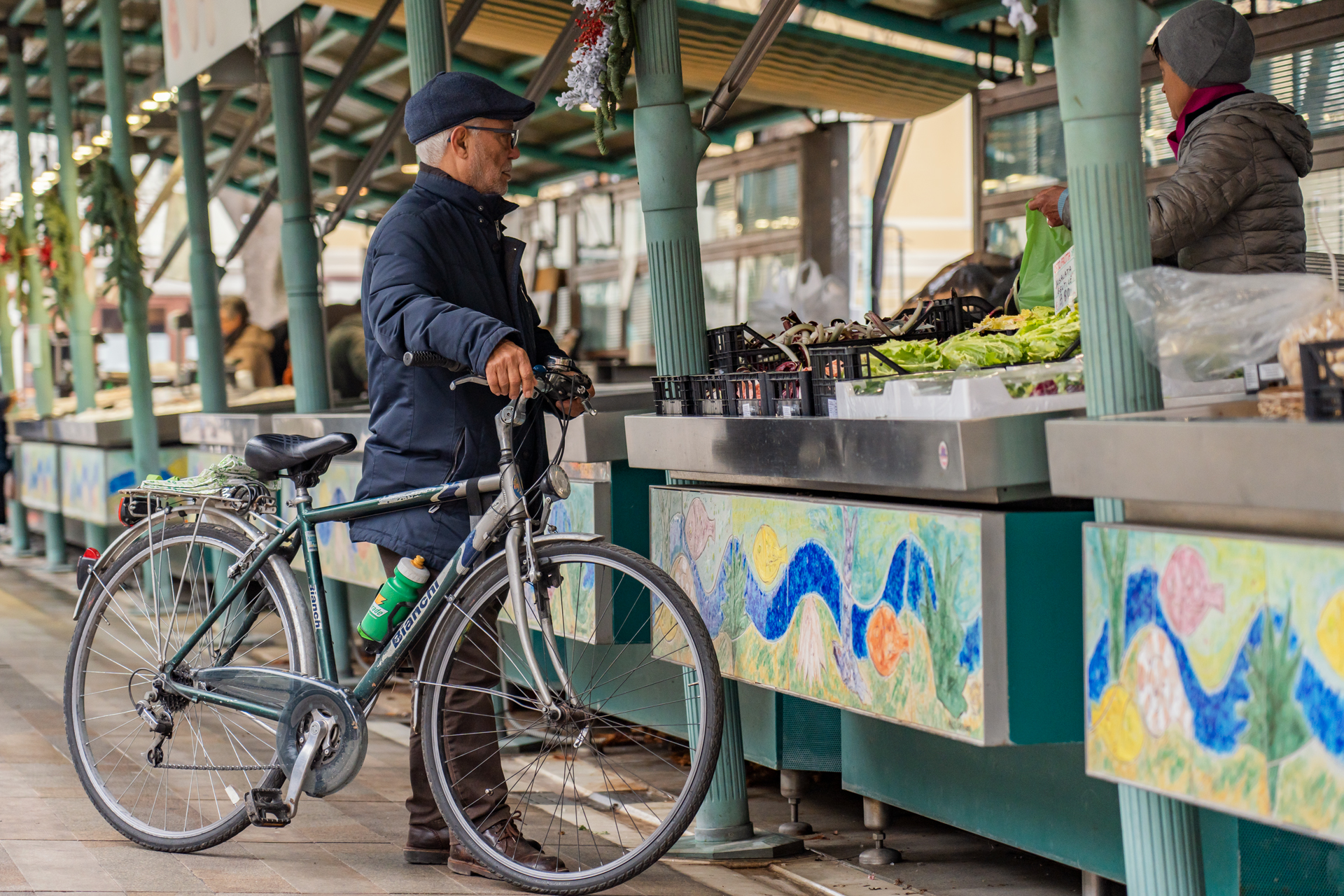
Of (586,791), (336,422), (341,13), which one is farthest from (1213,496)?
(341,13)

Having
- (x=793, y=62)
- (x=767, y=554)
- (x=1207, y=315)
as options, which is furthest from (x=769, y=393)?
(x=793, y=62)

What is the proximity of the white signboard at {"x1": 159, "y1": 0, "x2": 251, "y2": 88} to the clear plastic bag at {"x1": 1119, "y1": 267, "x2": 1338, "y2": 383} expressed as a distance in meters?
4.44

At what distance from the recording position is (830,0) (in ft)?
27.6

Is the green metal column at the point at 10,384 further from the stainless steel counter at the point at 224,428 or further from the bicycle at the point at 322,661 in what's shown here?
the bicycle at the point at 322,661

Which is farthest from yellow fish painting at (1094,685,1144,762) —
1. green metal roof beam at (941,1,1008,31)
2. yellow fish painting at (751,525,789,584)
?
green metal roof beam at (941,1,1008,31)

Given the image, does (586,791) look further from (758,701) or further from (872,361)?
(872,361)

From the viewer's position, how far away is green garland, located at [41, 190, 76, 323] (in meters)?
11.7

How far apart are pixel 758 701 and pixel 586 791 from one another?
75 centimetres

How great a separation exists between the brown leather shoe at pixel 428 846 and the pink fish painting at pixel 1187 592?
74.6 inches

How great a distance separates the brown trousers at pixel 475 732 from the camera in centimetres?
329

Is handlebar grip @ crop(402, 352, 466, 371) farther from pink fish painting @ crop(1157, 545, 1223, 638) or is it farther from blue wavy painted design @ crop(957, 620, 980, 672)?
pink fish painting @ crop(1157, 545, 1223, 638)

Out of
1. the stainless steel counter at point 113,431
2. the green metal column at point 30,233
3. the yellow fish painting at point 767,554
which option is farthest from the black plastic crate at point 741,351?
the green metal column at point 30,233

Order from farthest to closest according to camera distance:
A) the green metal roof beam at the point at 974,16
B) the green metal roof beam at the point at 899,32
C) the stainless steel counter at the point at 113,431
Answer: the stainless steel counter at the point at 113,431
the green metal roof beam at the point at 899,32
the green metal roof beam at the point at 974,16

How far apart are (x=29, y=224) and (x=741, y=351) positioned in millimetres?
11565
